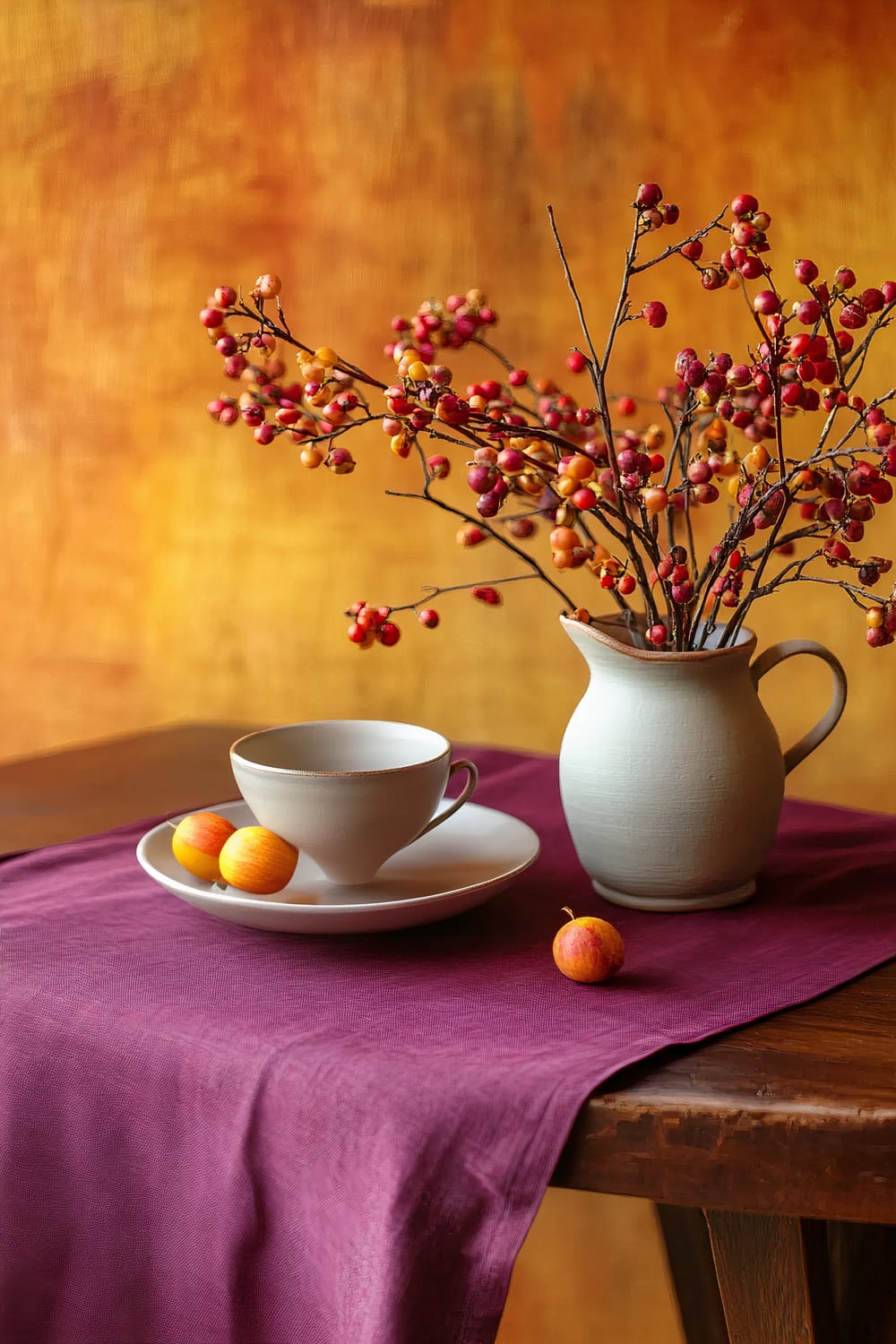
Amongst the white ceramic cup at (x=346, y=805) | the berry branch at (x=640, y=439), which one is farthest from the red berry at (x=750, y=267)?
the white ceramic cup at (x=346, y=805)

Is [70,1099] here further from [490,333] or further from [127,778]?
[490,333]

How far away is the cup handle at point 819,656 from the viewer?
971 mm

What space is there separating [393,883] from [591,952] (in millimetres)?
193

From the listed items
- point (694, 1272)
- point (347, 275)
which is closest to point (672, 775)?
point (694, 1272)

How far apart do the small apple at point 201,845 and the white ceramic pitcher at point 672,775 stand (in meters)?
0.25

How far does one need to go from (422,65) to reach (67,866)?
4.48 feet

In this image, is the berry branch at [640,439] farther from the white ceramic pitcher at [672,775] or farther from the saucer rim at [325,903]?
the saucer rim at [325,903]

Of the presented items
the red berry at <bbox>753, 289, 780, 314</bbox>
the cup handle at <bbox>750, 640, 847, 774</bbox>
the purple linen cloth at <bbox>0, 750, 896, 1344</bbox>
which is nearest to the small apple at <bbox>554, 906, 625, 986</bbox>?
the purple linen cloth at <bbox>0, 750, 896, 1344</bbox>

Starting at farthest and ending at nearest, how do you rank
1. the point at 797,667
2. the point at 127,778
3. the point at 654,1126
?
the point at 797,667 → the point at 127,778 → the point at 654,1126

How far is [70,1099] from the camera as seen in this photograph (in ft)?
2.60

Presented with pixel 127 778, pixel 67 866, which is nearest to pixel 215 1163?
pixel 67 866

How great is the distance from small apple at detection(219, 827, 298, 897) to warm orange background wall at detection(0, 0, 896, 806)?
1.08m

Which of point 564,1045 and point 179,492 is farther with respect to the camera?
point 179,492

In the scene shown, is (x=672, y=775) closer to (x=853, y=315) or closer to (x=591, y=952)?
(x=591, y=952)
